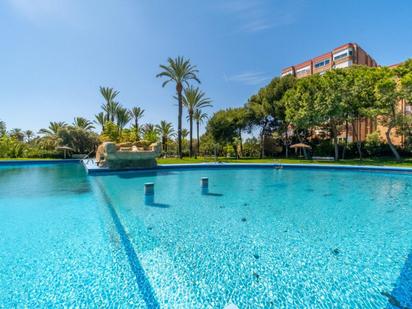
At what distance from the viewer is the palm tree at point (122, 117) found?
37469mm

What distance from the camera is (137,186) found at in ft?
34.6

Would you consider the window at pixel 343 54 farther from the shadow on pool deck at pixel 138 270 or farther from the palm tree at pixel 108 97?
the shadow on pool deck at pixel 138 270

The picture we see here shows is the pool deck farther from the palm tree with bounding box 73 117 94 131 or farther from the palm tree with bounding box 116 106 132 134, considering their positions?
the palm tree with bounding box 73 117 94 131

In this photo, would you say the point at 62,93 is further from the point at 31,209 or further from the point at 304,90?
the point at 304,90

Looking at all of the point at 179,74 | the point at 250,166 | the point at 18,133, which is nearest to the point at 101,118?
the point at 179,74

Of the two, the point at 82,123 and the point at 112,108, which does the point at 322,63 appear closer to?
the point at 112,108

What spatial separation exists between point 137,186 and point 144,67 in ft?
55.0

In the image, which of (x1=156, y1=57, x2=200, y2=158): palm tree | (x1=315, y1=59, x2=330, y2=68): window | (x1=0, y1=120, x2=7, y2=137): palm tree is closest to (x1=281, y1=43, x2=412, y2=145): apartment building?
(x1=315, y1=59, x2=330, y2=68): window

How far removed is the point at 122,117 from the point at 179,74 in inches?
662

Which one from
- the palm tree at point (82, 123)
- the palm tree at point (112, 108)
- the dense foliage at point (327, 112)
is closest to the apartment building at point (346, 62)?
the dense foliage at point (327, 112)

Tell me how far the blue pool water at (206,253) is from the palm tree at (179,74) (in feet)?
64.7

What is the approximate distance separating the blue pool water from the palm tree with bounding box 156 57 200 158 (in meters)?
19.7

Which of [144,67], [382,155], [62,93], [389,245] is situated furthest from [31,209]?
[382,155]

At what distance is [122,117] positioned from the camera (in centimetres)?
3794
